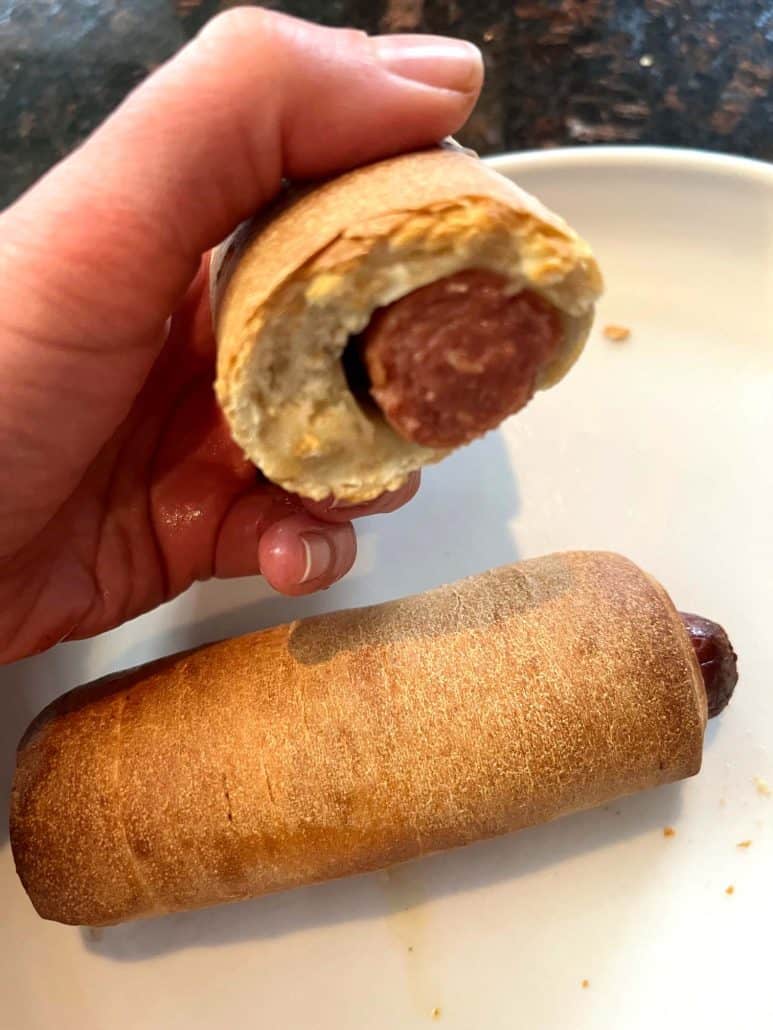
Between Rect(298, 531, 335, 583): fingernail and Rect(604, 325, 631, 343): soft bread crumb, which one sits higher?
Rect(604, 325, 631, 343): soft bread crumb

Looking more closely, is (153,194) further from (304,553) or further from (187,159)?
(304,553)

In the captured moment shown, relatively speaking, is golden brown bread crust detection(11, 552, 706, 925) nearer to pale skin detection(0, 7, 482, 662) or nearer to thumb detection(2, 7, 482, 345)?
pale skin detection(0, 7, 482, 662)

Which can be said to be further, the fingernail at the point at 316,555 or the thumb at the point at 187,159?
the fingernail at the point at 316,555

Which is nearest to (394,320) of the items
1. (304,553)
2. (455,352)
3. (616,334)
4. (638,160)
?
(455,352)

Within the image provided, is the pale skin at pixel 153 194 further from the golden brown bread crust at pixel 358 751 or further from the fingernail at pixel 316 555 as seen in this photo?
the golden brown bread crust at pixel 358 751

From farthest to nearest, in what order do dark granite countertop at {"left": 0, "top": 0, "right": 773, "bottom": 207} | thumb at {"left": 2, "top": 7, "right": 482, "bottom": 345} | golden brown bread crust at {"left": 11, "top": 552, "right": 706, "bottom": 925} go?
dark granite countertop at {"left": 0, "top": 0, "right": 773, "bottom": 207} < golden brown bread crust at {"left": 11, "top": 552, "right": 706, "bottom": 925} < thumb at {"left": 2, "top": 7, "right": 482, "bottom": 345}

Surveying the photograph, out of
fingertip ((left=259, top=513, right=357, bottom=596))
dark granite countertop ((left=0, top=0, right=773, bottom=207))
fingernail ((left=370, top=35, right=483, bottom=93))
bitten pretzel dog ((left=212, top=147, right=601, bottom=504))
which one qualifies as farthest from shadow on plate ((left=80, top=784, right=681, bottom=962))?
dark granite countertop ((left=0, top=0, right=773, bottom=207))

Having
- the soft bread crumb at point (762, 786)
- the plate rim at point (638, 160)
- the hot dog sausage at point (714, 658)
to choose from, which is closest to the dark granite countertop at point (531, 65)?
the plate rim at point (638, 160)
